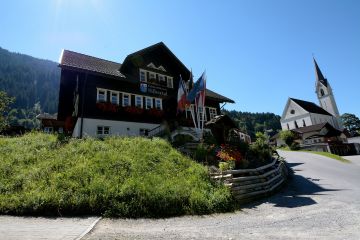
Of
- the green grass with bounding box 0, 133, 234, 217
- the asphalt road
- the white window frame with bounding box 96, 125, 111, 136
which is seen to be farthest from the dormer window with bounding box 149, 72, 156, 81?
the asphalt road

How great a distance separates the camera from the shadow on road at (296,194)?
1105 centimetres

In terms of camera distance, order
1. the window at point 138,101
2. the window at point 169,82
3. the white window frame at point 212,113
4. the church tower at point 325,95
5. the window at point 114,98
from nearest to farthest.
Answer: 1. the window at point 114,98
2. the window at point 138,101
3. the window at point 169,82
4. the white window frame at point 212,113
5. the church tower at point 325,95

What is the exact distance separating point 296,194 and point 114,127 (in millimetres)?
15886

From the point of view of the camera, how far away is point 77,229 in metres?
7.02

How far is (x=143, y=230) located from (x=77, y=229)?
6.05 feet

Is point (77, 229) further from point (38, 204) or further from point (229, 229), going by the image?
point (229, 229)

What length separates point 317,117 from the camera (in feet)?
246

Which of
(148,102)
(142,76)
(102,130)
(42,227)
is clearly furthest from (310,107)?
(42,227)

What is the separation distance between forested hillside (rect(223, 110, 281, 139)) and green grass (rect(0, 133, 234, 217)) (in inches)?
4802

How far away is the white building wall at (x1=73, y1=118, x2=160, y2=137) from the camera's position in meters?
21.5

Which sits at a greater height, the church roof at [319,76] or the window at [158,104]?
the church roof at [319,76]

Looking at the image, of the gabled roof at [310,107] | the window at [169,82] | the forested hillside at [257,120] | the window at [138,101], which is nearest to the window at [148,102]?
the window at [138,101]

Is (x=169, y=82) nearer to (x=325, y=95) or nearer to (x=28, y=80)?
(x=325, y=95)

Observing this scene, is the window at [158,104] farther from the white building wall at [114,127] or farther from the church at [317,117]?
the church at [317,117]
